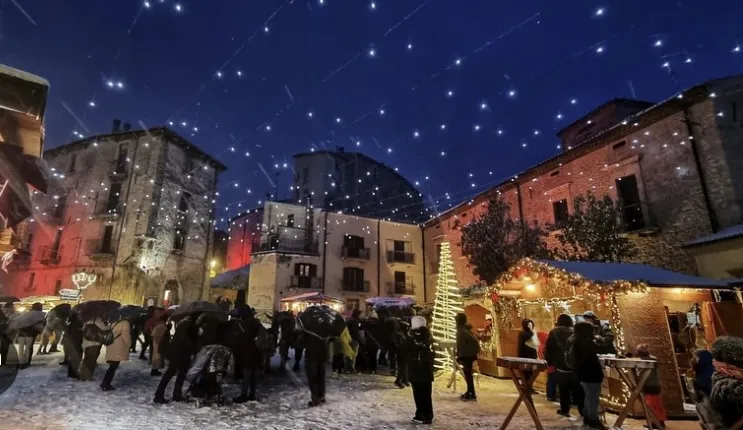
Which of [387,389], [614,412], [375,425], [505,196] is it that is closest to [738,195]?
[614,412]

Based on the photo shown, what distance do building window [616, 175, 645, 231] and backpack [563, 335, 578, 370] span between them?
9.93 m

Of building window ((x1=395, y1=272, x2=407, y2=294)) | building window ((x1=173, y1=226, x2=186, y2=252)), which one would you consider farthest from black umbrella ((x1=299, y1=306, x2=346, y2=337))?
building window ((x1=395, y1=272, x2=407, y2=294))

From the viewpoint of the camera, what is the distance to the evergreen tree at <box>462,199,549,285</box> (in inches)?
679

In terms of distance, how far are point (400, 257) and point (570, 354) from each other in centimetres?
2474

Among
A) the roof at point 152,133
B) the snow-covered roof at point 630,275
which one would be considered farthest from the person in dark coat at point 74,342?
the roof at point 152,133

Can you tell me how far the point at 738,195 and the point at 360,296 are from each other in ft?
74.6

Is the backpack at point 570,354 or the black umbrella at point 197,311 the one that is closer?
the backpack at point 570,354

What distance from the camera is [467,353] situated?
25.7 feet

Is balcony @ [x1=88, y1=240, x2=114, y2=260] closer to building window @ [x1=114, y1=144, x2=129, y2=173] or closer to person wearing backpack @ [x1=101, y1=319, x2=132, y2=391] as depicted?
building window @ [x1=114, y1=144, x2=129, y2=173]

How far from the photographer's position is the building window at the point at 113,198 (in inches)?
1019

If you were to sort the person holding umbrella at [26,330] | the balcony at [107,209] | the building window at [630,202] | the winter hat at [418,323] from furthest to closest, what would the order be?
1. the balcony at [107,209]
2. the building window at [630,202]
3. the person holding umbrella at [26,330]
4. the winter hat at [418,323]

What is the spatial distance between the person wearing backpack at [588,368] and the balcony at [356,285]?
931 inches

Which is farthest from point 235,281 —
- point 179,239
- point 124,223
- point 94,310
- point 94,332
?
point 94,332

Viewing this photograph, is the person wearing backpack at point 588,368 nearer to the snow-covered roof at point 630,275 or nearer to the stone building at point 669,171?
the snow-covered roof at point 630,275
